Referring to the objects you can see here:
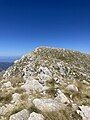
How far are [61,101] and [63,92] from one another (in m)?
2.53

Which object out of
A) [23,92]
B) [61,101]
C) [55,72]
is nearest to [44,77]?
[55,72]

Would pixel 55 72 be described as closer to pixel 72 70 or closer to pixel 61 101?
pixel 72 70

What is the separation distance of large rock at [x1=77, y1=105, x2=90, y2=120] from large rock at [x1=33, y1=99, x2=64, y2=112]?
1.89m

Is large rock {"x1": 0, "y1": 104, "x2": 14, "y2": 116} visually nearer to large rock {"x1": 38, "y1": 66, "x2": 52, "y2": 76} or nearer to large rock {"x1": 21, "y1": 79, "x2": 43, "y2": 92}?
large rock {"x1": 21, "y1": 79, "x2": 43, "y2": 92}

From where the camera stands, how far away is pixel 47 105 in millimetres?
20109

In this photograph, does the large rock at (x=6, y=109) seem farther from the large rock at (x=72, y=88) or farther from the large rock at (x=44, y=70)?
the large rock at (x=44, y=70)

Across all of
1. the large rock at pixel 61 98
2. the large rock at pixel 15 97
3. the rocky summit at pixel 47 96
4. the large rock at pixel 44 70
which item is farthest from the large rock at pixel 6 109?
the large rock at pixel 44 70

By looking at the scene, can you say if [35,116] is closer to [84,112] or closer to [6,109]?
[6,109]

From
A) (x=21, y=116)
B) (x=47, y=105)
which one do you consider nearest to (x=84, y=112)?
(x=47, y=105)

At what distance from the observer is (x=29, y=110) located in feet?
62.3

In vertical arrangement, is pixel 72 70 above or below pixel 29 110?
above

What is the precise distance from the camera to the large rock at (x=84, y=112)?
19658mm

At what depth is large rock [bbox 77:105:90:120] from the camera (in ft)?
64.5

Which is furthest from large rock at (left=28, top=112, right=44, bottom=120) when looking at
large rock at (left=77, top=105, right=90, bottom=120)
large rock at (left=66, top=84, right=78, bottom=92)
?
large rock at (left=66, top=84, right=78, bottom=92)
